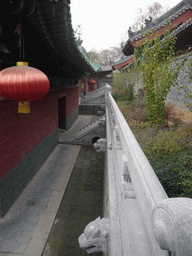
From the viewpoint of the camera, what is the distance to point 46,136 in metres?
6.39

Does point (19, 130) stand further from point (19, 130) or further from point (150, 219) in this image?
point (150, 219)

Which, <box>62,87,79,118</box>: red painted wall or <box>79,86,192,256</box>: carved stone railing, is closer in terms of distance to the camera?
<box>79,86,192,256</box>: carved stone railing

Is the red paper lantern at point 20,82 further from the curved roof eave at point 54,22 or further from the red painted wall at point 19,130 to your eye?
the red painted wall at point 19,130

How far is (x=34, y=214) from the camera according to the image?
3.86 m

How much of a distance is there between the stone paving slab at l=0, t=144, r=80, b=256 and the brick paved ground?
0.49 feet

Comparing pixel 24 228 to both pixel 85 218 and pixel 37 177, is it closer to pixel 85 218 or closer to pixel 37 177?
pixel 85 218

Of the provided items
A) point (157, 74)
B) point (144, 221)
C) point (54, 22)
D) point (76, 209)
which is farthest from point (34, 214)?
point (157, 74)

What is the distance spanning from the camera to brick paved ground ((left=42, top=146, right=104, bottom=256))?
3.18m

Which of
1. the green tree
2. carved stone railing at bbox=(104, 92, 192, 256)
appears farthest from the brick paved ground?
the green tree

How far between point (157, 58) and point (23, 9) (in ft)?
14.7

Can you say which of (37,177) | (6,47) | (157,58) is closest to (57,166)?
(37,177)

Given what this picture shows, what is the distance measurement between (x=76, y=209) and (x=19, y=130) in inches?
88.4

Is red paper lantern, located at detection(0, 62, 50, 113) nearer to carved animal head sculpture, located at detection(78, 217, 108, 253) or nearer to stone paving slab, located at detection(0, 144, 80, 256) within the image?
carved animal head sculpture, located at detection(78, 217, 108, 253)

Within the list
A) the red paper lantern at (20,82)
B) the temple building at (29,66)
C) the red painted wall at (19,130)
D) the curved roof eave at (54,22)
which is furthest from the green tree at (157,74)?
the red paper lantern at (20,82)
